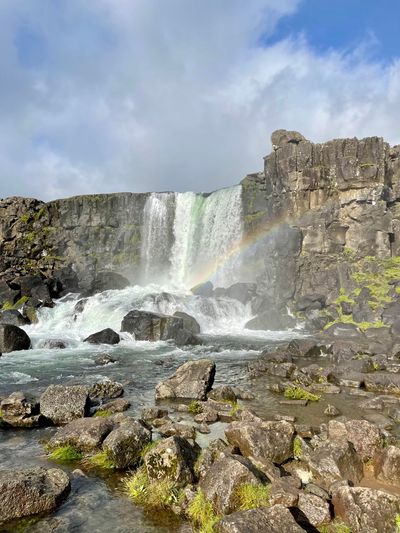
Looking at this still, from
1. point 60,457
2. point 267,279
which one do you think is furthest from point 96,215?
point 60,457

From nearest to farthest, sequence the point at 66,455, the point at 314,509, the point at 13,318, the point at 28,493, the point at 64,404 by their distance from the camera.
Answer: the point at 314,509 < the point at 28,493 < the point at 66,455 < the point at 64,404 < the point at 13,318

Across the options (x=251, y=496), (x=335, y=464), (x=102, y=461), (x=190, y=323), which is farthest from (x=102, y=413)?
(x=190, y=323)

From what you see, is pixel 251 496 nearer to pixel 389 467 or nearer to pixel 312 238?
pixel 389 467

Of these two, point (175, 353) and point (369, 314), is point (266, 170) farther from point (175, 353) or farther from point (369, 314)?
point (175, 353)

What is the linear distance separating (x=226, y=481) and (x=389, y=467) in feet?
15.7

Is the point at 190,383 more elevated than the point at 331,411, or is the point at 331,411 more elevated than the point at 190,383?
the point at 190,383

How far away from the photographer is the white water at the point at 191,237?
68625mm

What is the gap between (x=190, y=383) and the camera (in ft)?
69.4

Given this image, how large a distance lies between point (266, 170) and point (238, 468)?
62.5 m

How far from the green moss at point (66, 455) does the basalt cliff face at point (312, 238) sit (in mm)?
36564

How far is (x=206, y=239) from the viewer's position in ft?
230

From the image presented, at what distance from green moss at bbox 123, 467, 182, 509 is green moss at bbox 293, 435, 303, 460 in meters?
4.28

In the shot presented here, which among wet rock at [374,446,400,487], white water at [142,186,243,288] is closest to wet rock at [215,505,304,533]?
wet rock at [374,446,400,487]

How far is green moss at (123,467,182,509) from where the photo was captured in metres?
10.5
